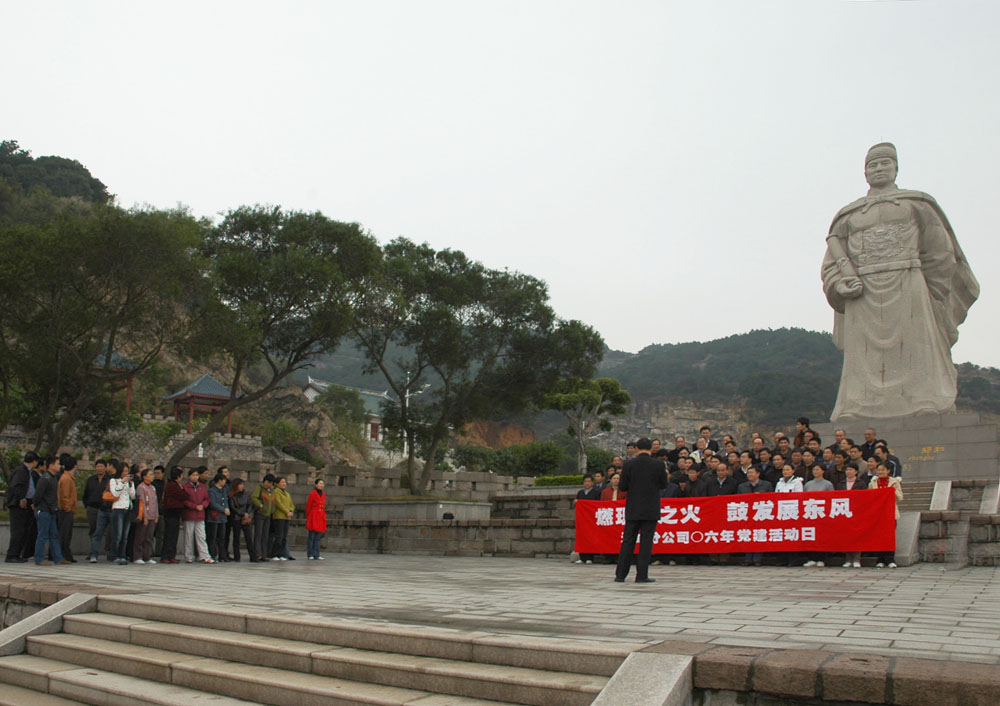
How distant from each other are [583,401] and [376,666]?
107 feet

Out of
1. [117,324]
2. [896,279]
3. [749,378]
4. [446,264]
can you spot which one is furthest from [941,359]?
[749,378]

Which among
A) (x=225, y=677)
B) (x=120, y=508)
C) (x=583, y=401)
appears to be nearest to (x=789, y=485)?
(x=225, y=677)

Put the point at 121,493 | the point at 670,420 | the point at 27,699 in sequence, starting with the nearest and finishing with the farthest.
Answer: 1. the point at 27,699
2. the point at 121,493
3. the point at 670,420

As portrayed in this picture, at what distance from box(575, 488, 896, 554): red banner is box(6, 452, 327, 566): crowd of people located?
5.36 m

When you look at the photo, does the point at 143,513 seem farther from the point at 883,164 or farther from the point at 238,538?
the point at 883,164

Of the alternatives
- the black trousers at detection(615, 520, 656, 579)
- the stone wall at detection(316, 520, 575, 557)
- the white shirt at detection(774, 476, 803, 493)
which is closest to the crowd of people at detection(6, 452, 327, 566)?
the stone wall at detection(316, 520, 575, 557)

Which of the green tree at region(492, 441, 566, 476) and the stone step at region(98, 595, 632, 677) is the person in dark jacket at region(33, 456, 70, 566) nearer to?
the stone step at region(98, 595, 632, 677)

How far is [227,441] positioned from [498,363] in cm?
2527

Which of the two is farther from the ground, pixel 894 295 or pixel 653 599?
pixel 894 295

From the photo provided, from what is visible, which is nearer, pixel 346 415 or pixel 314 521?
pixel 314 521

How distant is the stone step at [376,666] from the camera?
13.5 ft

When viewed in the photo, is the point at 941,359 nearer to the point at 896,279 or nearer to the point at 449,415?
the point at 896,279

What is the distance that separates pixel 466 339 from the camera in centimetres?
3294

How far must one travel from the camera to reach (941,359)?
17.4 metres
